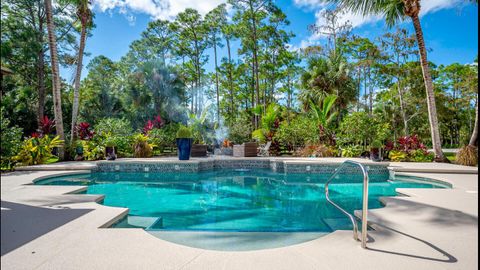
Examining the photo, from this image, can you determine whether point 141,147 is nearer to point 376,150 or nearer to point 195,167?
point 195,167

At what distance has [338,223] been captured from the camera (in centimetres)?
396

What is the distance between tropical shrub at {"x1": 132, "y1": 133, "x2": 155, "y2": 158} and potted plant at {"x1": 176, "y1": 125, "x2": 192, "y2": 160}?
2.56 meters

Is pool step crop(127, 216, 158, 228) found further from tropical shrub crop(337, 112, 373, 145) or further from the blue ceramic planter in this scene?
tropical shrub crop(337, 112, 373, 145)

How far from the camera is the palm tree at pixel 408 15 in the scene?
973 centimetres

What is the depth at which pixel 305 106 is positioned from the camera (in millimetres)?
18906

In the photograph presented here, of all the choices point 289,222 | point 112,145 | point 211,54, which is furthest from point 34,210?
point 211,54

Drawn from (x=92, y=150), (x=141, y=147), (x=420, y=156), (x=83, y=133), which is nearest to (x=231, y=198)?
(x=141, y=147)

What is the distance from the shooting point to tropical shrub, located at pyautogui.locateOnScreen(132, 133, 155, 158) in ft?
37.4

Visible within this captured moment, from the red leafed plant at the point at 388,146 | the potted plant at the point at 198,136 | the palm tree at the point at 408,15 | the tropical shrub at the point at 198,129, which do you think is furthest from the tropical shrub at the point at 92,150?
the red leafed plant at the point at 388,146

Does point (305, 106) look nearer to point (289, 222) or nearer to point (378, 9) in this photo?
point (378, 9)

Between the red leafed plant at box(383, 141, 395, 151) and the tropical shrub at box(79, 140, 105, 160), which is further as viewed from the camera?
Answer: the red leafed plant at box(383, 141, 395, 151)

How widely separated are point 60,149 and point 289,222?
9.15 meters

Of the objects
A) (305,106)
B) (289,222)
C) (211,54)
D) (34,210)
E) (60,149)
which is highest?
(211,54)

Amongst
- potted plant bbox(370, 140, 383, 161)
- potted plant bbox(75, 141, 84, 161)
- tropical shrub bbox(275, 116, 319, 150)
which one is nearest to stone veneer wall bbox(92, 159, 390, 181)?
potted plant bbox(370, 140, 383, 161)
